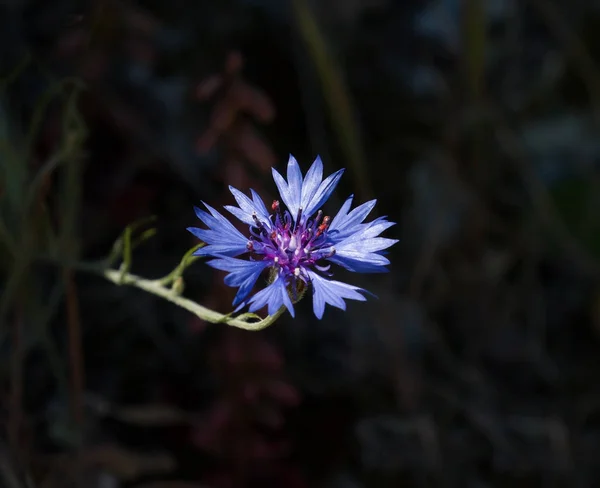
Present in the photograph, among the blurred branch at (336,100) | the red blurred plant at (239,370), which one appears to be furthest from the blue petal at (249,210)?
the blurred branch at (336,100)

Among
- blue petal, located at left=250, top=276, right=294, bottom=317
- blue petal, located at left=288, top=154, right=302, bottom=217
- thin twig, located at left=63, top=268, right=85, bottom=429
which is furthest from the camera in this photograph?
thin twig, located at left=63, top=268, right=85, bottom=429

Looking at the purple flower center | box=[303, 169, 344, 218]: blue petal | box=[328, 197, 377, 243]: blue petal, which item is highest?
box=[303, 169, 344, 218]: blue petal

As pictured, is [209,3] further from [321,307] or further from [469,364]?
[321,307]

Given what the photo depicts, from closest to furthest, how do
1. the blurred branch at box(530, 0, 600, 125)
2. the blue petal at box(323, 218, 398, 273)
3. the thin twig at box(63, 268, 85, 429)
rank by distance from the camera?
the blue petal at box(323, 218, 398, 273) < the thin twig at box(63, 268, 85, 429) < the blurred branch at box(530, 0, 600, 125)

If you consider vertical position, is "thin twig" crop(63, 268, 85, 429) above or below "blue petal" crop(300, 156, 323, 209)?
below

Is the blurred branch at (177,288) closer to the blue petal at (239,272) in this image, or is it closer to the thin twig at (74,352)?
the blue petal at (239,272)

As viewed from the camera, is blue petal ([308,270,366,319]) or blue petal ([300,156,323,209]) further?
blue petal ([300,156,323,209])

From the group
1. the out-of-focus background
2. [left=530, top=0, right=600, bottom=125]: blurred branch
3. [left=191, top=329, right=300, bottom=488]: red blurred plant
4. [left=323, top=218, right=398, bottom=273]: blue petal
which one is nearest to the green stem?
[left=323, top=218, right=398, bottom=273]: blue petal

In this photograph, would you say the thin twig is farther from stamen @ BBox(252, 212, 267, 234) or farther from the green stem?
stamen @ BBox(252, 212, 267, 234)
